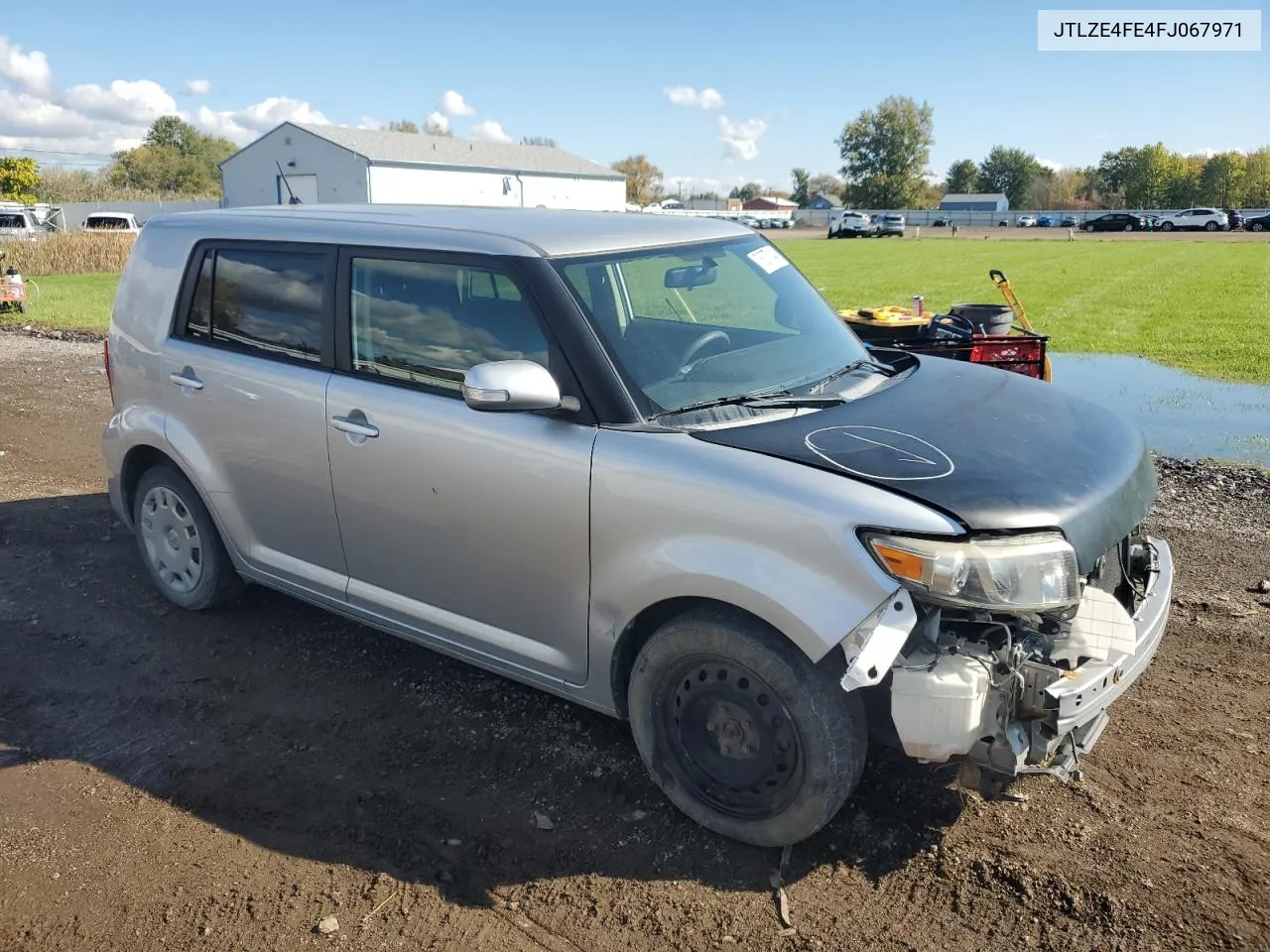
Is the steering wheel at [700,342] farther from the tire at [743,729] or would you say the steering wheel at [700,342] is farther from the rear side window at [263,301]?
the rear side window at [263,301]

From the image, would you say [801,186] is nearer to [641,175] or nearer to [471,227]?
[641,175]

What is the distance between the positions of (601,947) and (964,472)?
174 centimetres

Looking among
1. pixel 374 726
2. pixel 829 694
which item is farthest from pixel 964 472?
pixel 374 726

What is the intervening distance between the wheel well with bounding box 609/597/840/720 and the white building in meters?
53.9

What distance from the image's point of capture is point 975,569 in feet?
9.07

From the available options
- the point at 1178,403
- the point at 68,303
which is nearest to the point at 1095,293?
the point at 1178,403

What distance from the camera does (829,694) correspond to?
2941 millimetres

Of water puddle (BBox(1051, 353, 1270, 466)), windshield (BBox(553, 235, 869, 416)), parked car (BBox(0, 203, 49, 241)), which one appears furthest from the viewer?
parked car (BBox(0, 203, 49, 241))

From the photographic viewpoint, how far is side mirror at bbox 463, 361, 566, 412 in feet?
10.5

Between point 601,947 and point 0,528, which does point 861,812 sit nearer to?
point 601,947

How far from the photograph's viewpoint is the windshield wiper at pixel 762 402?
134 inches

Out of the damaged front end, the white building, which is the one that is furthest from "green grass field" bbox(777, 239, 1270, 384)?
the white building

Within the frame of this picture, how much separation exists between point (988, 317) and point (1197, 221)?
6953 cm

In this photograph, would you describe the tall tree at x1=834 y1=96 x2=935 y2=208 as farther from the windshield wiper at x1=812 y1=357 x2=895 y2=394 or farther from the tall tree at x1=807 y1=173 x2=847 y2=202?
the windshield wiper at x1=812 y1=357 x2=895 y2=394
